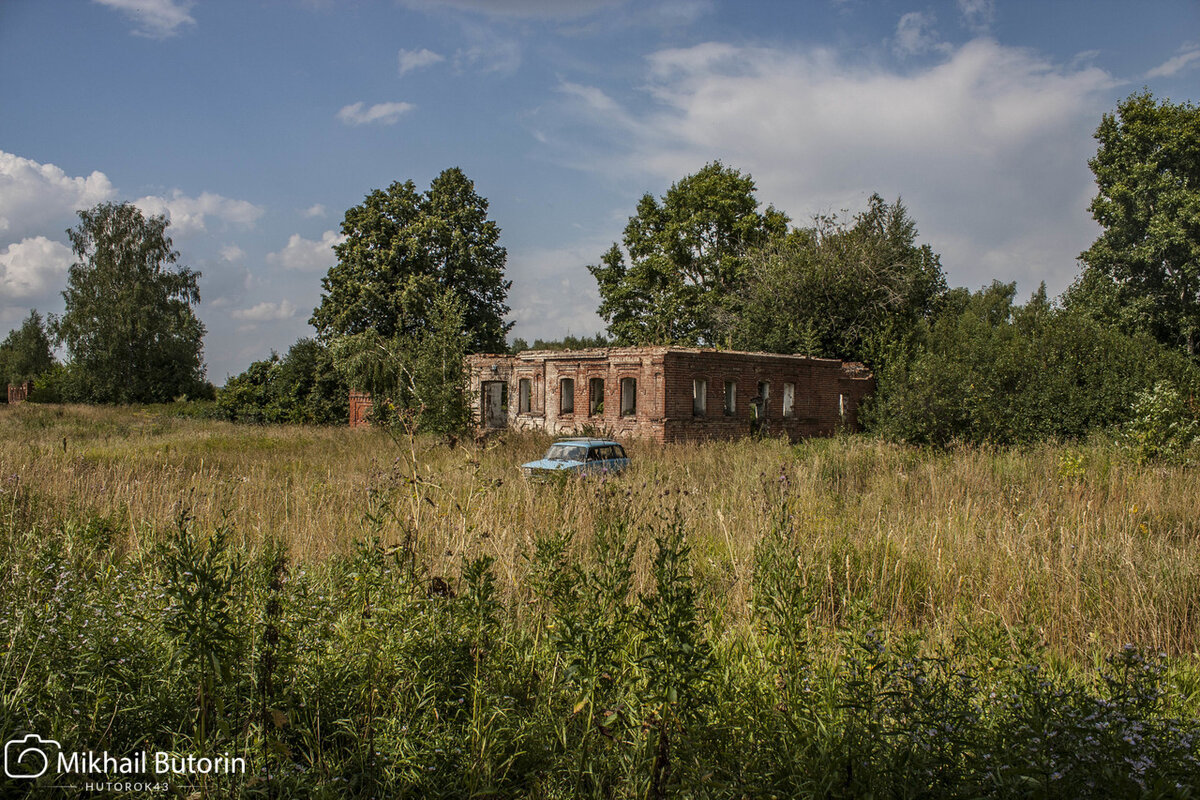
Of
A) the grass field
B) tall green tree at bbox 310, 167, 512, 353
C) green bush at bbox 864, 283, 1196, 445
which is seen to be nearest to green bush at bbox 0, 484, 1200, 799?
the grass field

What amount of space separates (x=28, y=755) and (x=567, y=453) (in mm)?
11955

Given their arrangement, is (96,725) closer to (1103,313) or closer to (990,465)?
(990,465)

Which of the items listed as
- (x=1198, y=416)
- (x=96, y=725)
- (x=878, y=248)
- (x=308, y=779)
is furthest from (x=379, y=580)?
(x=878, y=248)

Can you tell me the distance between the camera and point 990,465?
39.3 feet

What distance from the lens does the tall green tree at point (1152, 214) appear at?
27.0m

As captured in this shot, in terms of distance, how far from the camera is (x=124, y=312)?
138 feet

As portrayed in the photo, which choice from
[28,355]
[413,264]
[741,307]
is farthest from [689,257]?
[28,355]

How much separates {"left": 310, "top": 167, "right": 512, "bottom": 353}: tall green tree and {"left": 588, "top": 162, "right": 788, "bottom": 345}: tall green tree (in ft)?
26.1

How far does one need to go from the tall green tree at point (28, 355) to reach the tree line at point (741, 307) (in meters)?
14.0

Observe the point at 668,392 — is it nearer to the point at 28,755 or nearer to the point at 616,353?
the point at 616,353

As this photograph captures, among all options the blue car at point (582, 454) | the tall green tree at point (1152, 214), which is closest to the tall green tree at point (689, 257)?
the tall green tree at point (1152, 214)

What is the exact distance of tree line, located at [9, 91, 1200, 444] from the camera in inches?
820

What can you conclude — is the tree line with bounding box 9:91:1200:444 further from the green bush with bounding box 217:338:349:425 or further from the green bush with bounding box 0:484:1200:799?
the green bush with bounding box 0:484:1200:799

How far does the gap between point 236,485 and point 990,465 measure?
40.8ft
